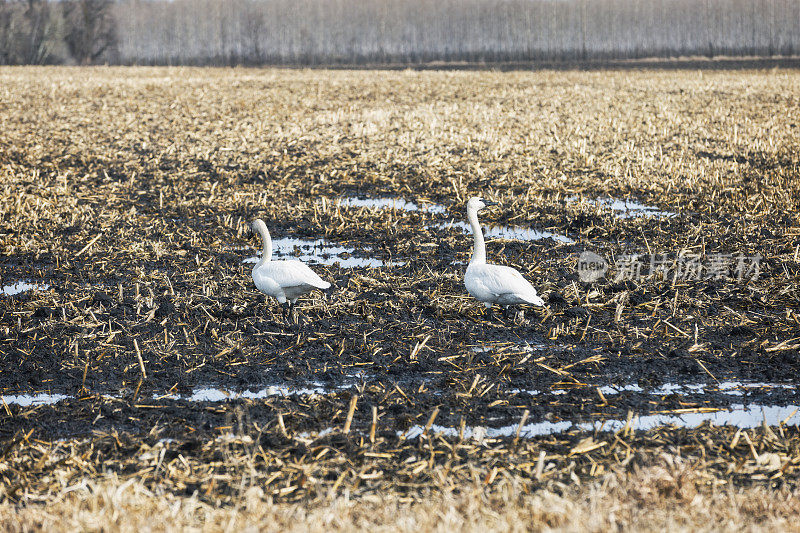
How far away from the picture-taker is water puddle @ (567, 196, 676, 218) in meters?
11.5

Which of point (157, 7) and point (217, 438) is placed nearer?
point (217, 438)

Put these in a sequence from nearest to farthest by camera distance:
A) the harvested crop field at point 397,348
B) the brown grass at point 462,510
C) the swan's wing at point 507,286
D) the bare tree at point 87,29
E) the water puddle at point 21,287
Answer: the brown grass at point 462,510, the harvested crop field at point 397,348, the swan's wing at point 507,286, the water puddle at point 21,287, the bare tree at point 87,29

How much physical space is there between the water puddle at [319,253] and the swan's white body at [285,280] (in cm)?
170

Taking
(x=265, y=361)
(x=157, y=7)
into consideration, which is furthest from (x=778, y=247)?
(x=157, y=7)

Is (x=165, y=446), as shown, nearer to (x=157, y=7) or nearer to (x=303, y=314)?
(x=303, y=314)

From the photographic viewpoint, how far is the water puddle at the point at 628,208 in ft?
37.6

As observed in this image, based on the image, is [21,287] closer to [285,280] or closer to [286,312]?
[286,312]

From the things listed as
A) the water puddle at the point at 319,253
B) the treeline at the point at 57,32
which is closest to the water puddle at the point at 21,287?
the water puddle at the point at 319,253

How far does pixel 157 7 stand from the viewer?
11638 centimetres

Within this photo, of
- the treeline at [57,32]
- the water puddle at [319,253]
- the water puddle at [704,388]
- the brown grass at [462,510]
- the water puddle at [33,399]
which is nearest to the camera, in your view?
the brown grass at [462,510]

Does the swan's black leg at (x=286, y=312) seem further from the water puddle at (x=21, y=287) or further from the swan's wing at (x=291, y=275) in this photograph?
the water puddle at (x=21, y=287)

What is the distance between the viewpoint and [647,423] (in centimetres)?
523

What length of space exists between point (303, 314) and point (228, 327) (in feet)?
2.39

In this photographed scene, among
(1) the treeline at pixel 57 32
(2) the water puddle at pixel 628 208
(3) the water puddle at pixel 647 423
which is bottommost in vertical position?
(3) the water puddle at pixel 647 423
